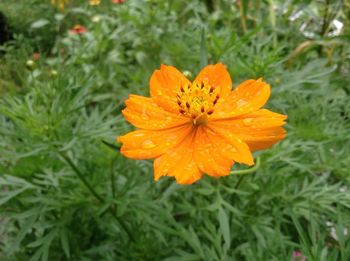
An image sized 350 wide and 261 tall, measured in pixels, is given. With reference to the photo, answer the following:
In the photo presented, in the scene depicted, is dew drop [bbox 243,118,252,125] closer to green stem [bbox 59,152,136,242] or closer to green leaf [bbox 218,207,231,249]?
Result: green leaf [bbox 218,207,231,249]

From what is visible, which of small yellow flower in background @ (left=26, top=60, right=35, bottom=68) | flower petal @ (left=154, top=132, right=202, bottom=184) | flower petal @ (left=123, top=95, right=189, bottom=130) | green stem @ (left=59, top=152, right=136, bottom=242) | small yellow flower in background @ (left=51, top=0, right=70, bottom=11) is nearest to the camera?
flower petal @ (left=154, top=132, right=202, bottom=184)

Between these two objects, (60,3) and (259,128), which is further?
(60,3)

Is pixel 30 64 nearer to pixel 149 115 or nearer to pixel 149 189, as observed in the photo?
pixel 149 189

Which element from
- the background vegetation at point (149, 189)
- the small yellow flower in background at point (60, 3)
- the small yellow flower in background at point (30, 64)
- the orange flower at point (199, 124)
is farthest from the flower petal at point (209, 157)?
the small yellow flower in background at point (60, 3)

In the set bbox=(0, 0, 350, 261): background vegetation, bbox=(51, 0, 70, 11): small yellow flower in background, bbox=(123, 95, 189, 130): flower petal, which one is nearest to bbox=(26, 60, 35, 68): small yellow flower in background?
bbox=(0, 0, 350, 261): background vegetation

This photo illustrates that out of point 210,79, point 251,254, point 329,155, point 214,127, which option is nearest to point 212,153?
point 214,127

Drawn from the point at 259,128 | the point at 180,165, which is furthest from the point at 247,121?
the point at 180,165
